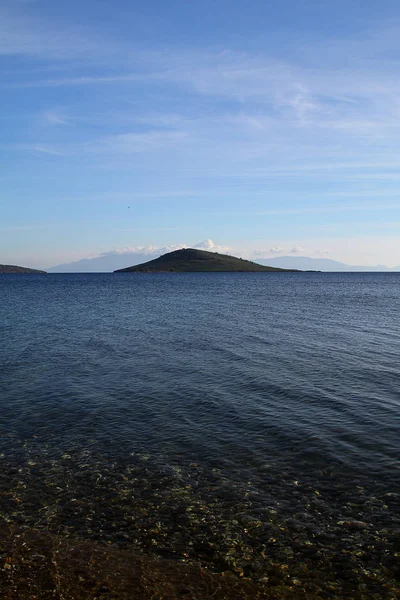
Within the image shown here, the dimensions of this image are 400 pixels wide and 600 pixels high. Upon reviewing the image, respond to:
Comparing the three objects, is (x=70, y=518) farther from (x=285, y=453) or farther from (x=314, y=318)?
(x=314, y=318)

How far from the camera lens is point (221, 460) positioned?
74.5 ft

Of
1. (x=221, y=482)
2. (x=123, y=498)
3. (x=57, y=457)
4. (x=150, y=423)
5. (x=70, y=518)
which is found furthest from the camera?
(x=150, y=423)

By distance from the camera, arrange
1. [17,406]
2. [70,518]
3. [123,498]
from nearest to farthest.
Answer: [70,518], [123,498], [17,406]

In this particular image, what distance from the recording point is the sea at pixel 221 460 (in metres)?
15.7

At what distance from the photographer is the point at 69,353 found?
50688 millimetres

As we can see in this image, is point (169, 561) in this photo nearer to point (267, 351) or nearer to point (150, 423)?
point (150, 423)

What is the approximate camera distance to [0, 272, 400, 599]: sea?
618 inches

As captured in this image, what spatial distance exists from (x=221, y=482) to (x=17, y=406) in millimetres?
17289

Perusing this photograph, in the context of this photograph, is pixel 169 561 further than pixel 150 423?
No

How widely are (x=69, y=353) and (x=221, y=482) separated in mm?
34060

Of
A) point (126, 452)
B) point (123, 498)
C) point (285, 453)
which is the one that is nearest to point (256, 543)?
point (123, 498)

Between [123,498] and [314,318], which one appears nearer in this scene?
[123,498]

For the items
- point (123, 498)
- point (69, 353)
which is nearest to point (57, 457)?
point (123, 498)

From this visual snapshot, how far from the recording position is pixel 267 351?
51031 millimetres
